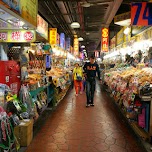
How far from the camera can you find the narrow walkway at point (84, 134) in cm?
455

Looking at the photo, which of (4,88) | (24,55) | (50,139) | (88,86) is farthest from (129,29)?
(4,88)

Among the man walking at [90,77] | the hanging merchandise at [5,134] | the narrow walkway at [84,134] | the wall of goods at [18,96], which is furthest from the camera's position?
the man walking at [90,77]

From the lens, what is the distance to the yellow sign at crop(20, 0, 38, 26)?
4.05 m

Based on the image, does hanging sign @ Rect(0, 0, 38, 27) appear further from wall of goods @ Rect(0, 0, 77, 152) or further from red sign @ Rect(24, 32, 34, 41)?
red sign @ Rect(24, 32, 34, 41)

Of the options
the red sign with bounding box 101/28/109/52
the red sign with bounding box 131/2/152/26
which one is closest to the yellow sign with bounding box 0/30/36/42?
the red sign with bounding box 131/2/152/26

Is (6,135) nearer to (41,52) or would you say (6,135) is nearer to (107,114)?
(41,52)

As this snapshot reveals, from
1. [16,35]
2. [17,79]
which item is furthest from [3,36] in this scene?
[17,79]

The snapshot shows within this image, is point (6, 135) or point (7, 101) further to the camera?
point (7, 101)

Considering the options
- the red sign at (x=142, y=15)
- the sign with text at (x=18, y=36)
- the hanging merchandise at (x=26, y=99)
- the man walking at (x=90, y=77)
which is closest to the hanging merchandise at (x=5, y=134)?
the hanging merchandise at (x=26, y=99)

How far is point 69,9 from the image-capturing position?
10633 mm

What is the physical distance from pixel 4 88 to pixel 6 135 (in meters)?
0.92

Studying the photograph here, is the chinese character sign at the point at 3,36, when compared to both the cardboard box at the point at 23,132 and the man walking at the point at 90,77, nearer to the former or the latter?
the cardboard box at the point at 23,132

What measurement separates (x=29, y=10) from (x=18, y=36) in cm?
119

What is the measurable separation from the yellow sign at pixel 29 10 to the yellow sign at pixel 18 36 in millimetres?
729
